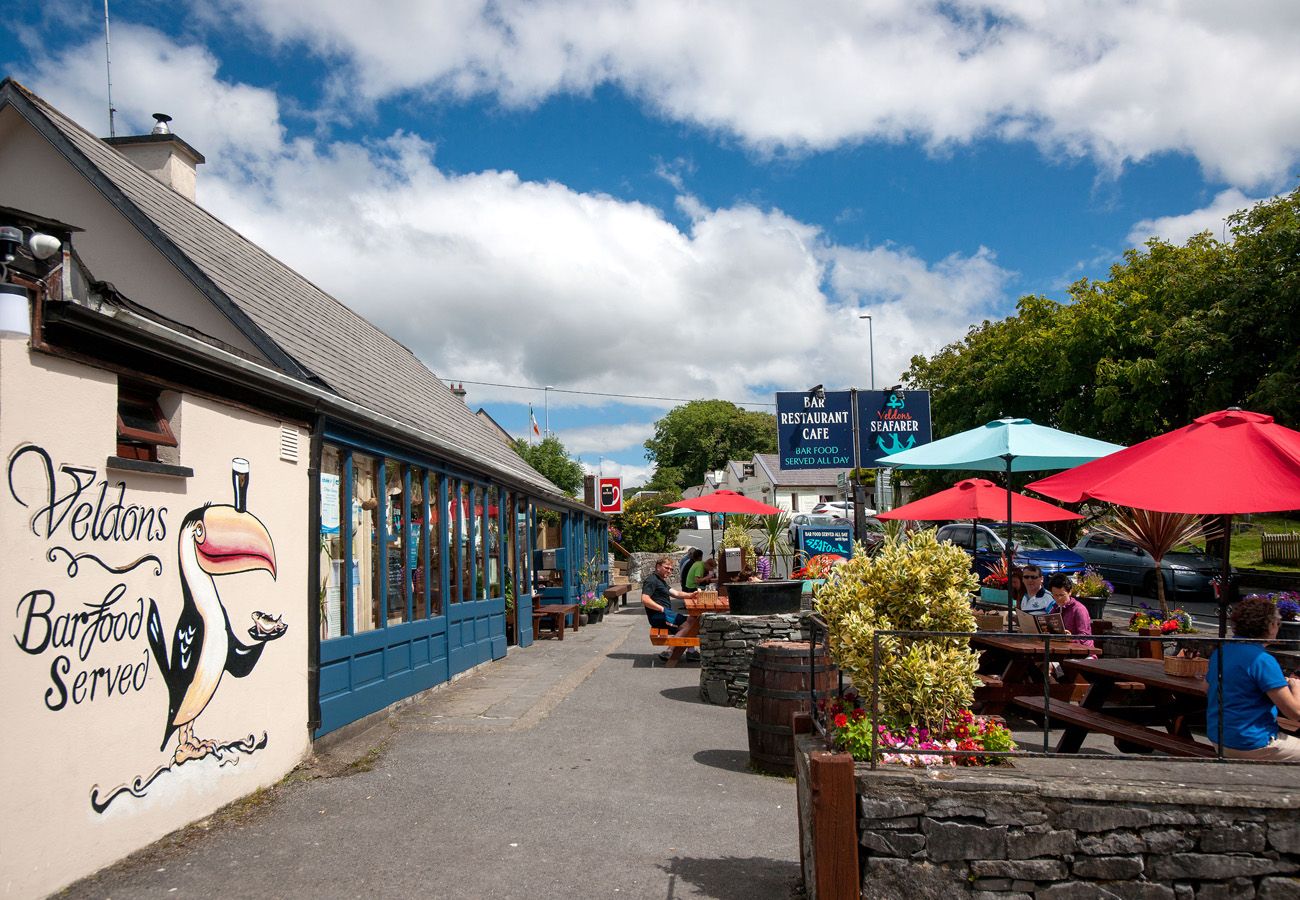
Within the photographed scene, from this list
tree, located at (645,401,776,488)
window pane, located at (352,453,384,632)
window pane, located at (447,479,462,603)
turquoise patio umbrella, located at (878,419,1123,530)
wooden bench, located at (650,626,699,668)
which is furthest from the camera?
tree, located at (645,401,776,488)

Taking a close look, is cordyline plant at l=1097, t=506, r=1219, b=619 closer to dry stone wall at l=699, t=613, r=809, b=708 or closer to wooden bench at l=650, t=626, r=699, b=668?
dry stone wall at l=699, t=613, r=809, b=708

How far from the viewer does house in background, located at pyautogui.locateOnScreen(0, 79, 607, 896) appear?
4566 mm

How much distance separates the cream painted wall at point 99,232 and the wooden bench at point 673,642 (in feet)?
22.0

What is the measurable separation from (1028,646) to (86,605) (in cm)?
682

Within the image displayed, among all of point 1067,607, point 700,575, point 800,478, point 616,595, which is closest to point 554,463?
point 800,478

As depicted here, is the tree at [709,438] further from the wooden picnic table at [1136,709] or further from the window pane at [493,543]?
the wooden picnic table at [1136,709]

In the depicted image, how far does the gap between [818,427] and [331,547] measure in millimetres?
8800

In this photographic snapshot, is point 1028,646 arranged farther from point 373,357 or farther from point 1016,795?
point 373,357

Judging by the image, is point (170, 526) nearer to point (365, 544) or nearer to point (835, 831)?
point (365, 544)

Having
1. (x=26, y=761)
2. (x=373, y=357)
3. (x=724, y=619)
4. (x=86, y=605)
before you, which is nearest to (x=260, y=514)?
(x=86, y=605)

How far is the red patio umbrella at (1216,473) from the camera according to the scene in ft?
17.0

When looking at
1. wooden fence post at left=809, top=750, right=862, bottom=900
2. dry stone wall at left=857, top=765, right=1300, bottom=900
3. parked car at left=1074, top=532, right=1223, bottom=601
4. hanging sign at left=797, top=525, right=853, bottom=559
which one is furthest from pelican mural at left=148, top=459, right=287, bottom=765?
parked car at left=1074, top=532, right=1223, bottom=601

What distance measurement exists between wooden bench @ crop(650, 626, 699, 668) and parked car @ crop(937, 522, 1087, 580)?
593 centimetres

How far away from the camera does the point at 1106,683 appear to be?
22.4 ft
